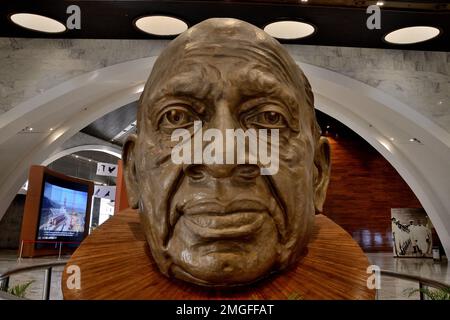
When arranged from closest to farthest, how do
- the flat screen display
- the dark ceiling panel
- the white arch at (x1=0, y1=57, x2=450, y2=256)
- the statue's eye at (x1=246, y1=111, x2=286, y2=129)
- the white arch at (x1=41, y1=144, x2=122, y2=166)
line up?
the statue's eye at (x1=246, y1=111, x2=286, y2=129), the white arch at (x1=0, y1=57, x2=450, y2=256), the flat screen display, the dark ceiling panel, the white arch at (x1=41, y1=144, x2=122, y2=166)

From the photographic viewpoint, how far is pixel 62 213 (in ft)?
31.9

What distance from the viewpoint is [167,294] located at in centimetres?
92

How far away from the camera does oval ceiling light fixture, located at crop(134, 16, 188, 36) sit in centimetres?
535

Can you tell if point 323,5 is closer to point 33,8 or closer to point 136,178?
point 33,8

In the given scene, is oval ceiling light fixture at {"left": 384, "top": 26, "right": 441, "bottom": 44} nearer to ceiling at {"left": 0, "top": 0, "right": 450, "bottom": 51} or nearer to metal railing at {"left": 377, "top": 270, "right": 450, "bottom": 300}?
ceiling at {"left": 0, "top": 0, "right": 450, "bottom": 51}

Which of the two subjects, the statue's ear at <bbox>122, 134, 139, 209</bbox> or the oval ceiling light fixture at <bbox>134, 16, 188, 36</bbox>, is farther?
the oval ceiling light fixture at <bbox>134, 16, 188, 36</bbox>

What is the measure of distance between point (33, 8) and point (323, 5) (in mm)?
3731

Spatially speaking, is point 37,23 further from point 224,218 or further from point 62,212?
point 224,218

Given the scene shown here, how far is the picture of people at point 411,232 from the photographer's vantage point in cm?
878

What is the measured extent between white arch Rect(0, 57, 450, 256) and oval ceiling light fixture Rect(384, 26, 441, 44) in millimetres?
801

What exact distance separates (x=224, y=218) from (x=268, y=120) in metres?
0.28

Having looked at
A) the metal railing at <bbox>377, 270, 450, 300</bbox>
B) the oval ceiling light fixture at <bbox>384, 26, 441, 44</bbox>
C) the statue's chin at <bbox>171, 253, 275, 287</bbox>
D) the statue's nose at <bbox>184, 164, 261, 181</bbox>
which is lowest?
the metal railing at <bbox>377, 270, 450, 300</bbox>

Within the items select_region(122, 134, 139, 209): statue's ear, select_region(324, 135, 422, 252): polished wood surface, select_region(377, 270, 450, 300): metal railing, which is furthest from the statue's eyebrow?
select_region(324, 135, 422, 252): polished wood surface

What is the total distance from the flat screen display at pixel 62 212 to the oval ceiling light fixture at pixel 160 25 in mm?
5095
